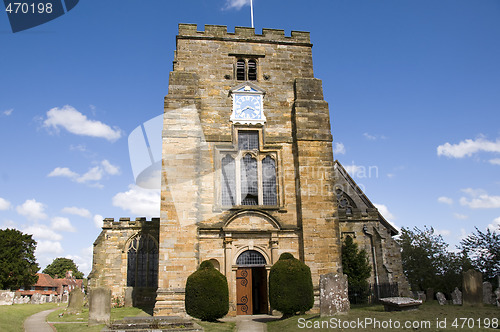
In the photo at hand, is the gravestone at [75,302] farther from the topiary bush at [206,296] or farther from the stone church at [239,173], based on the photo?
the topiary bush at [206,296]

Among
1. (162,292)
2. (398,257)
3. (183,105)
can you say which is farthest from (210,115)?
(398,257)

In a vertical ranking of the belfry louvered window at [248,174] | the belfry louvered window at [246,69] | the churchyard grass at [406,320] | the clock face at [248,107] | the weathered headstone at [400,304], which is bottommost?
the churchyard grass at [406,320]

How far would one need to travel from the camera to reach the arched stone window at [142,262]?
22.5 meters

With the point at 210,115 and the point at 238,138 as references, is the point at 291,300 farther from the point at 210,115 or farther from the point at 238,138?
the point at 210,115

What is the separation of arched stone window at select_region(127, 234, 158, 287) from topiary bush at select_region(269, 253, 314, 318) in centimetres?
982

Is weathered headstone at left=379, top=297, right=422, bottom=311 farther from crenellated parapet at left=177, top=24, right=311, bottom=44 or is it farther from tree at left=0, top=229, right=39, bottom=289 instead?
tree at left=0, top=229, right=39, bottom=289

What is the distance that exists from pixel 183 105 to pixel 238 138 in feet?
10.4

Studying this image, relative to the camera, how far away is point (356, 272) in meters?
23.5

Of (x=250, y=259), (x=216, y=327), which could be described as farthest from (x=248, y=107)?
(x=216, y=327)

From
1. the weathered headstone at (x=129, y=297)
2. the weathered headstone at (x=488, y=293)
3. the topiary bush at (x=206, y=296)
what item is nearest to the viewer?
the topiary bush at (x=206, y=296)

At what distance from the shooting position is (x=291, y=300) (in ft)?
48.7

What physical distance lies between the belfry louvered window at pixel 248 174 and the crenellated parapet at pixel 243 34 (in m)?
5.47

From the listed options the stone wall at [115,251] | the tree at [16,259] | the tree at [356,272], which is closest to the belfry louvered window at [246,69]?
the stone wall at [115,251]

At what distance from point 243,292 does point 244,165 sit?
5.99 metres
